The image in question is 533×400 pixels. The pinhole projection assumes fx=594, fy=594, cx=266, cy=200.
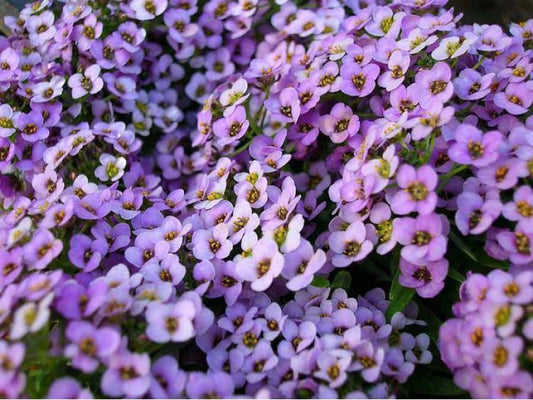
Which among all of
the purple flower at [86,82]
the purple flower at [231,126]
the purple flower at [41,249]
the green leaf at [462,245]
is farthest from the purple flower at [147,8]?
the green leaf at [462,245]

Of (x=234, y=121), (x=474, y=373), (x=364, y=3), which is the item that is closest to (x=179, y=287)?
(x=234, y=121)

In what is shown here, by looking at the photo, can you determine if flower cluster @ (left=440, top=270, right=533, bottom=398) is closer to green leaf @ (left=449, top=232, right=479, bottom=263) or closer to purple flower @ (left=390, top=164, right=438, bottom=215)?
green leaf @ (left=449, top=232, right=479, bottom=263)

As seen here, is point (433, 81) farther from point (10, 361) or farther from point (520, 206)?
point (10, 361)

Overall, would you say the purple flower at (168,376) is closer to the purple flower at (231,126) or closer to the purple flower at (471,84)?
the purple flower at (231,126)

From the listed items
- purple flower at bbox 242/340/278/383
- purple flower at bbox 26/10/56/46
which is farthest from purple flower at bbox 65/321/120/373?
purple flower at bbox 26/10/56/46

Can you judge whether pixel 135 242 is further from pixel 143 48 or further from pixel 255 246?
pixel 143 48

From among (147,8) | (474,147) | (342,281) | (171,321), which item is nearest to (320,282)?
(342,281)
